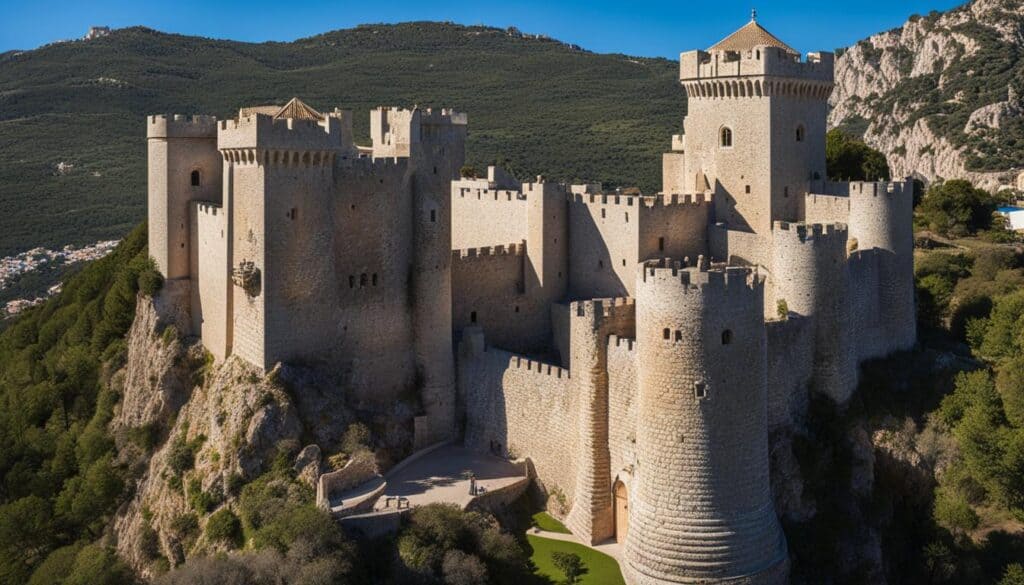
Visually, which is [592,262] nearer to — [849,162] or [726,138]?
[726,138]

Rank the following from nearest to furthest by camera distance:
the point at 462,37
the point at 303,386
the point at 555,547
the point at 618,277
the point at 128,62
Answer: the point at 555,547
the point at 303,386
the point at 618,277
the point at 128,62
the point at 462,37

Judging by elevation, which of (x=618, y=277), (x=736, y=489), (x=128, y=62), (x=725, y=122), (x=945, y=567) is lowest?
(x=945, y=567)

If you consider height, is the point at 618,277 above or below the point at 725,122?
below

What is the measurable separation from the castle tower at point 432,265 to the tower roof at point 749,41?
7.74 m

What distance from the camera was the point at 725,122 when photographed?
30.5m

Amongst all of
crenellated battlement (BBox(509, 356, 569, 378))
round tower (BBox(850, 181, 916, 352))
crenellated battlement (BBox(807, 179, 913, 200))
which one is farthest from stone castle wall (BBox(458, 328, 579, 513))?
crenellated battlement (BBox(807, 179, 913, 200))

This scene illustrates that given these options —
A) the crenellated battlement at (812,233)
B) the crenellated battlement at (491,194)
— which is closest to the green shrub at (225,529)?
the crenellated battlement at (491,194)

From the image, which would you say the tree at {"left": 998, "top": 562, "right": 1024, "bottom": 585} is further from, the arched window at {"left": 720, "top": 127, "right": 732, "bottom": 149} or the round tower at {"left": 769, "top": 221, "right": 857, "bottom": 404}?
the arched window at {"left": 720, "top": 127, "right": 732, "bottom": 149}

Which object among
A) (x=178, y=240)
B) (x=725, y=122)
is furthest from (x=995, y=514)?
(x=178, y=240)

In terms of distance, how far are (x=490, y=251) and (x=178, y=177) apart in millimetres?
8077

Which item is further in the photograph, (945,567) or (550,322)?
(550,322)

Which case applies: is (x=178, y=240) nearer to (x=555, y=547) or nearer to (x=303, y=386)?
(x=303, y=386)

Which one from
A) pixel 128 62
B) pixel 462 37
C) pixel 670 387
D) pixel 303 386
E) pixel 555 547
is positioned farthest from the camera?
pixel 462 37

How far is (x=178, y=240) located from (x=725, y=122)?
14252mm
